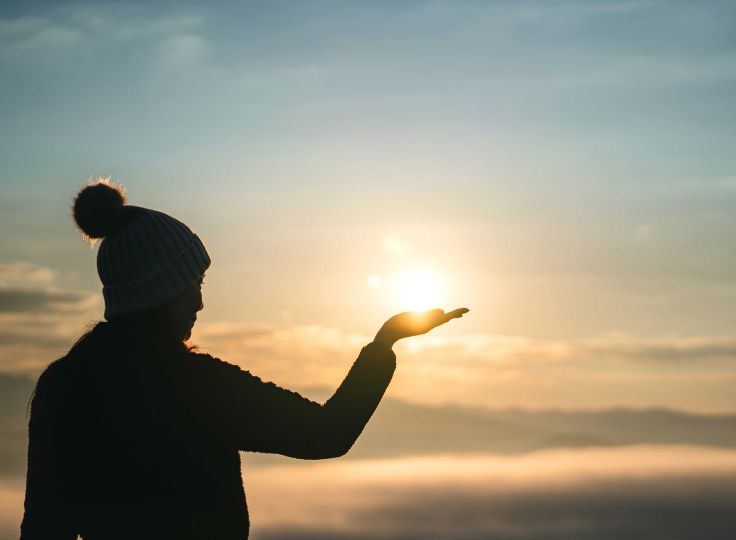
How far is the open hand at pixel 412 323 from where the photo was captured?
16.9 ft

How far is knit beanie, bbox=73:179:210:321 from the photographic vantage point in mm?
5398

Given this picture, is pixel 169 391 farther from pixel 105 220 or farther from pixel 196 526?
pixel 105 220

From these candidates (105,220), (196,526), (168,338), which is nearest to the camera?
(196,526)

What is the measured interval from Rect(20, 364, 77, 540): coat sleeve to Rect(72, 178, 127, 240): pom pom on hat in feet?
2.53

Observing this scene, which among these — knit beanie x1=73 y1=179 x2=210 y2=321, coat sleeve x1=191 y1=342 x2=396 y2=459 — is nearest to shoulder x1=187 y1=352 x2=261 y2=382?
coat sleeve x1=191 y1=342 x2=396 y2=459

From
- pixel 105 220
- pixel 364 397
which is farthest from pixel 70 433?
pixel 364 397

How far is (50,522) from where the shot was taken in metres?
5.55

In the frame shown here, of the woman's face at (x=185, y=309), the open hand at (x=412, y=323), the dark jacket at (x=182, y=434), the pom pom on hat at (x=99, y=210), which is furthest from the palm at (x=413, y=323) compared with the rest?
the pom pom on hat at (x=99, y=210)

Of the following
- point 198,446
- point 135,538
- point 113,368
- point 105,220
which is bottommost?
point 135,538

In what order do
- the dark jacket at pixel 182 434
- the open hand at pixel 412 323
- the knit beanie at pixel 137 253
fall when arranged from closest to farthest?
the dark jacket at pixel 182 434, the open hand at pixel 412 323, the knit beanie at pixel 137 253

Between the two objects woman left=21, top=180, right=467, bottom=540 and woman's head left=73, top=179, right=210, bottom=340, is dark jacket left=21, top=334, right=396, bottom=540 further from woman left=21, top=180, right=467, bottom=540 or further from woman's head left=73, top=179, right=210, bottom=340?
woman's head left=73, top=179, right=210, bottom=340

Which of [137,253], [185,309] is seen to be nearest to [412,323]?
[185,309]

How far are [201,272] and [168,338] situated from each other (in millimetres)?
451

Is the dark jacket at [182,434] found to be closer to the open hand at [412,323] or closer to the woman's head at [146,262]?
the open hand at [412,323]
